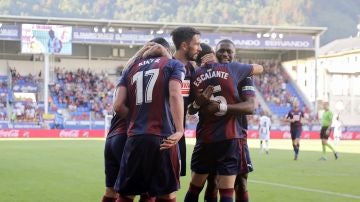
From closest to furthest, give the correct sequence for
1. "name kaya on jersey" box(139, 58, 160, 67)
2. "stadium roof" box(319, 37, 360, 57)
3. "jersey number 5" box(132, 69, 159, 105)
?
1. "jersey number 5" box(132, 69, 159, 105)
2. "name kaya on jersey" box(139, 58, 160, 67)
3. "stadium roof" box(319, 37, 360, 57)

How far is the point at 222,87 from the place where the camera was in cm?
778

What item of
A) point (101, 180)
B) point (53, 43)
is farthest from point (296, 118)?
point (53, 43)

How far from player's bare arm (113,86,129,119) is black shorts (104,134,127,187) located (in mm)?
631

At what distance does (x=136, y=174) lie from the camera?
21.3 ft

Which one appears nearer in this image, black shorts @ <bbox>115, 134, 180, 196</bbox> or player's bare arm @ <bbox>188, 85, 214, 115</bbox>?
black shorts @ <bbox>115, 134, 180, 196</bbox>

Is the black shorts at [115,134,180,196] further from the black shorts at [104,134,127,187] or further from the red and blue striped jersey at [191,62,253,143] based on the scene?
the red and blue striped jersey at [191,62,253,143]

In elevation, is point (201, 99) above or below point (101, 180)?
above

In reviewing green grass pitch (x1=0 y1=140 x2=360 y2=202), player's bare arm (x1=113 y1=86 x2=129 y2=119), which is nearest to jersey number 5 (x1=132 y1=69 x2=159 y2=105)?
player's bare arm (x1=113 y1=86 x2=129 y2=119)

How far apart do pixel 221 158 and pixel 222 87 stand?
784 millimetres

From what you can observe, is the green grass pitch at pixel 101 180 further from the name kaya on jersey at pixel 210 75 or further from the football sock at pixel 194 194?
the name kaya on jersey at pixel 210 75

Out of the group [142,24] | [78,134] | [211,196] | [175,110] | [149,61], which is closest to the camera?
[175,110]

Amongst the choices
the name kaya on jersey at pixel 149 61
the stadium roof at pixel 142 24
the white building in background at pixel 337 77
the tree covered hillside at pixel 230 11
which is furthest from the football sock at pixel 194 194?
the tree covered hillside at pixel 230 11

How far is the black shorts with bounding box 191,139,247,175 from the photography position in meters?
7.71

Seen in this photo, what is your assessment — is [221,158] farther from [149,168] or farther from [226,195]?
[149,168]
